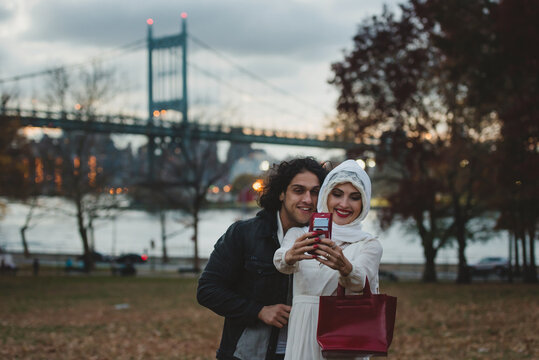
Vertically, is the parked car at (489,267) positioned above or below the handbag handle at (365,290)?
below

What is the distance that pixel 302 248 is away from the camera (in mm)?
2385

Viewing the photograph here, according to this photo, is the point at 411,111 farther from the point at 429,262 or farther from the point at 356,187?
the point at 356,187

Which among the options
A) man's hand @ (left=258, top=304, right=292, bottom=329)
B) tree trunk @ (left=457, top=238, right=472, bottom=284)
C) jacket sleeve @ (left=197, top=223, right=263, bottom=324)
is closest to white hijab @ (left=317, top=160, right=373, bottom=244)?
man's hand @ (left=258, top=304, right=292, bottom=329)

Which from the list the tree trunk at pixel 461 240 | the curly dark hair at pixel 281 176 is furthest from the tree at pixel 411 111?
the curly dark hair at pixel 281 176

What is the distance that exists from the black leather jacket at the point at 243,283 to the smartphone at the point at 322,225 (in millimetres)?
570

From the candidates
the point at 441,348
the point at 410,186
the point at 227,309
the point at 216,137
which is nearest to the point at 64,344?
the point at 441,348

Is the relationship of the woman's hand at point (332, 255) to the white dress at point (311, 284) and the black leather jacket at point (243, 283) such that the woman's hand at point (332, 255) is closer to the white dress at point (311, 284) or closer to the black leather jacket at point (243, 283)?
the white dress at point (311, 284)

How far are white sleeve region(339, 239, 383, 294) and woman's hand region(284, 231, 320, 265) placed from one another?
165 millimetres

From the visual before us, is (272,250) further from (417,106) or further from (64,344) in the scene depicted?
(417,106)

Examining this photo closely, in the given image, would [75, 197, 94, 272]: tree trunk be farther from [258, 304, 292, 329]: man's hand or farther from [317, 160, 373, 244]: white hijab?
[317, 160, 373, 244]: white hijab

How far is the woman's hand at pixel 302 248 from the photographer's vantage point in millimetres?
2352

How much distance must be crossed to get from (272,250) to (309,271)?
354mm

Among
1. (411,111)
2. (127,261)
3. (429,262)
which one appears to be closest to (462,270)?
(429,262)

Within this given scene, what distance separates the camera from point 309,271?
2615 millimetres
